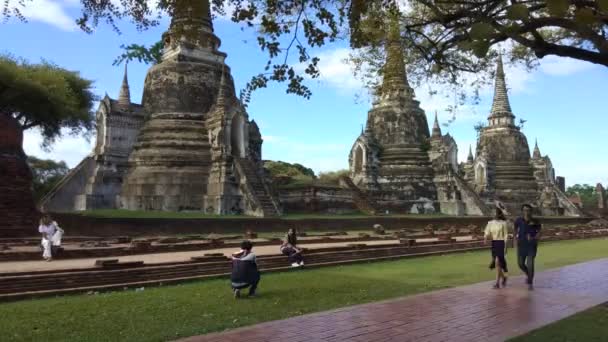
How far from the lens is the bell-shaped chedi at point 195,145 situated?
25625mm

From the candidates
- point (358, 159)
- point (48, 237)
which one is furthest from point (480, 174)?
point (48, 237)

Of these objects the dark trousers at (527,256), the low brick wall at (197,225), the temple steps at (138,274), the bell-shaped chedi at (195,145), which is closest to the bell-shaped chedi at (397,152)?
the low brick wall at (197,225)

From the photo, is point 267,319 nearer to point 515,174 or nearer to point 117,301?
point 117,301

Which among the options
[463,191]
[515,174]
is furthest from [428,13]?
[515,174]

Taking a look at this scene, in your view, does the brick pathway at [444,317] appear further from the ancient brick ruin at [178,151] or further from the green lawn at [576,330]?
the ancient brick ruin at [178,151]

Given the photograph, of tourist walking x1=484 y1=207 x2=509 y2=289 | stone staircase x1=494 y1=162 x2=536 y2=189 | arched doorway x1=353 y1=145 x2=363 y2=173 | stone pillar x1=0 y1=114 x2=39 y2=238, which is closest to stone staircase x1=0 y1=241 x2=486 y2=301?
tourist walking x1=484 y1=207 x2=509 y2=289

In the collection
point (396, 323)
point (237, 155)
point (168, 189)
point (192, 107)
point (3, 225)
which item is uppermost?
point (192, 107)

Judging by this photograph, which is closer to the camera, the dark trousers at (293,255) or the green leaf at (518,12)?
the green leaf at (518,12)

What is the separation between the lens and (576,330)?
653cm

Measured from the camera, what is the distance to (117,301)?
8.27 meters

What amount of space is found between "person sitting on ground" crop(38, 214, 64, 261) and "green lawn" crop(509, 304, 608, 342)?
10128 mm

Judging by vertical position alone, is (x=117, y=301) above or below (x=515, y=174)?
below

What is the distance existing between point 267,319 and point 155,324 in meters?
1.49

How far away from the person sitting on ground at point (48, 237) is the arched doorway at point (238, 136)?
52.2ft
